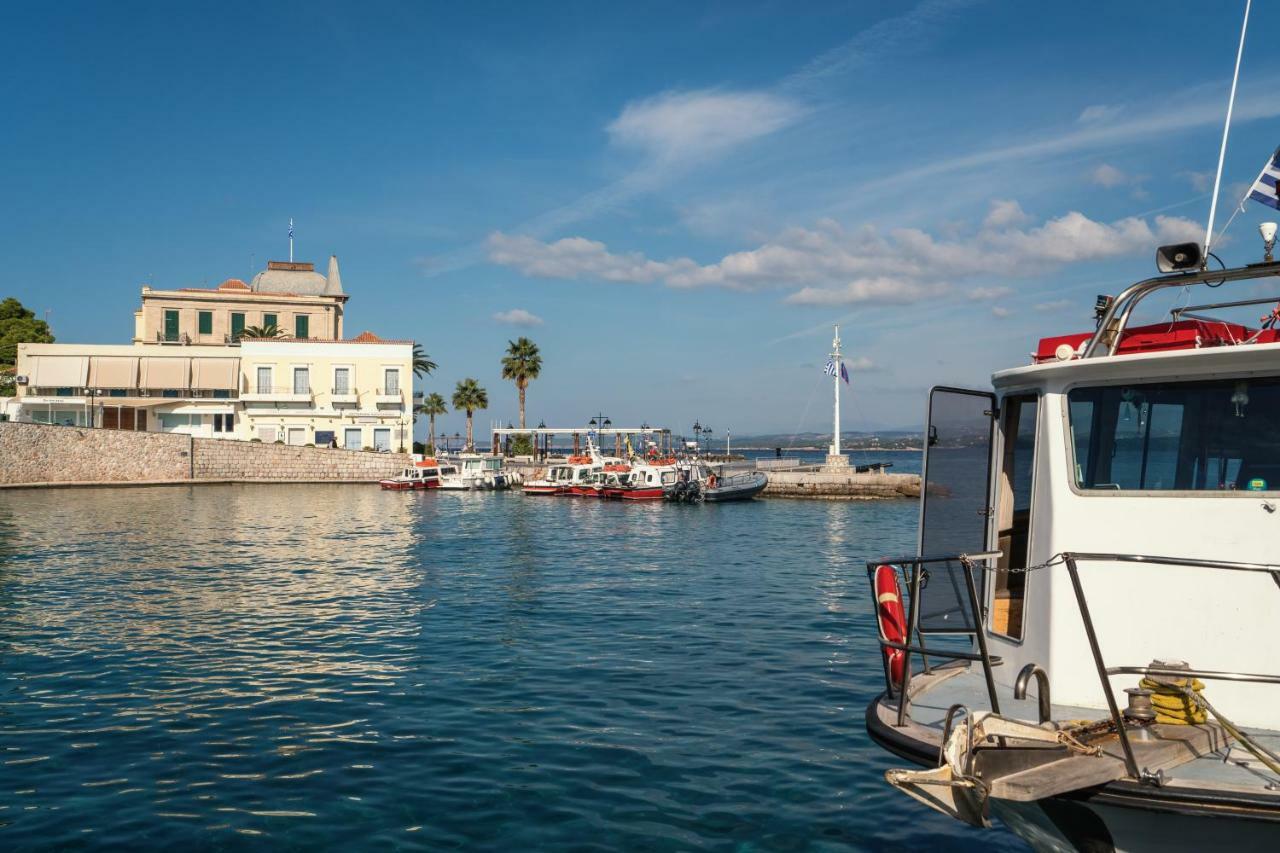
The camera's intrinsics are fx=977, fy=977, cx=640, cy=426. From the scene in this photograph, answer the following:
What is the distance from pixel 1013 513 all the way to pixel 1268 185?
3.56 metres

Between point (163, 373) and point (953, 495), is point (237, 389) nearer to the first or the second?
point (163, 373)

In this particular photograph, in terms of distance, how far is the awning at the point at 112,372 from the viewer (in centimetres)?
7031

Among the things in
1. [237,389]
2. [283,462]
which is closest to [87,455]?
[283,462]

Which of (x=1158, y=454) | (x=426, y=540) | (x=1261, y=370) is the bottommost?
(x=426, y=540)

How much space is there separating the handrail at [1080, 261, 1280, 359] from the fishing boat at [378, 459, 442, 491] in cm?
5962

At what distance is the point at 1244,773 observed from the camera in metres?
5.57

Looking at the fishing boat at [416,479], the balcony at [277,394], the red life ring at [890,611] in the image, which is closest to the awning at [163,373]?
the balcony at [277,394]

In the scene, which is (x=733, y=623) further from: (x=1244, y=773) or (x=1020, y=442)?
(x=1244, y=773)

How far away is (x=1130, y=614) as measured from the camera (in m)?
6.59

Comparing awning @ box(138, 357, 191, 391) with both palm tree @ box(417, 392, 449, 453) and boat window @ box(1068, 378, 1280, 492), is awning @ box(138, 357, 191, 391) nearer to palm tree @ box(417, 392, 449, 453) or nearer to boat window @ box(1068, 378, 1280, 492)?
palm tree @ box(417, 392, 449, 453)

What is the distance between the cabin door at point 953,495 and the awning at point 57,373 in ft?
245

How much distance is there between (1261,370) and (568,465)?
60.4 m

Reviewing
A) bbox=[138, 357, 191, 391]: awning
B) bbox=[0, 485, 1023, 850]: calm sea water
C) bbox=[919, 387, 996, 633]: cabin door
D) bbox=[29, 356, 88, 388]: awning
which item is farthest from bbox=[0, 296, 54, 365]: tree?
bbox=[919, 387, 996, 633]: cabin door

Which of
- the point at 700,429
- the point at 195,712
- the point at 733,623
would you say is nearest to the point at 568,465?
the point at 700,429
